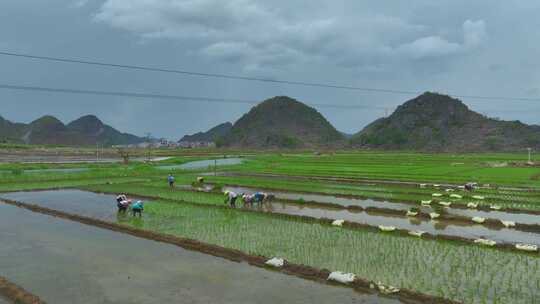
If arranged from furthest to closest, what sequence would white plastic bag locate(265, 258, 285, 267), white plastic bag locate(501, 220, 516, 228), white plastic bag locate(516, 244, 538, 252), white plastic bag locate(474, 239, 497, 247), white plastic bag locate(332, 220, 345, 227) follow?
1. white plastic bag locate(332, 220, 345, 227)
2. white plastic bag locate(501, 220, 516, 228)
3. white plastic bag locate(474, 239, 497, 247)
4. white plastic bag locate(516, 244, 538, 252)
5. white plastic bag locate(265, 258, 285, 267)

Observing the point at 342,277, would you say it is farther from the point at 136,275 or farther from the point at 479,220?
the point at 479,220

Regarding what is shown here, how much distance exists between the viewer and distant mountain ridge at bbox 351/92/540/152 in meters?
112

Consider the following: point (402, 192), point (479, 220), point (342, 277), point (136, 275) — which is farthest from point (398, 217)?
point (136, 275)

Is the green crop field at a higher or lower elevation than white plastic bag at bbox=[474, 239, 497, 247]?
lower

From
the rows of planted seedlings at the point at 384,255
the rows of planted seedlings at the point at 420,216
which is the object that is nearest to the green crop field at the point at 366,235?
the rows of planted seedlings at the point at 384,255

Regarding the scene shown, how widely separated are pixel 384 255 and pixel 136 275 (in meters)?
6.49

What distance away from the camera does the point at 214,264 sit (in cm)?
1066

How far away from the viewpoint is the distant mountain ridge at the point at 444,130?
11175cm

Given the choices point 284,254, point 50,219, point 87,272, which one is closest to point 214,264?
point 284,254

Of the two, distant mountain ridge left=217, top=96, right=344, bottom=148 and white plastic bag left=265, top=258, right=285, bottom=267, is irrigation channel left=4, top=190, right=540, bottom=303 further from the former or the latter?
distant mountain ridge left=217, top=96, right=344, bottom=148

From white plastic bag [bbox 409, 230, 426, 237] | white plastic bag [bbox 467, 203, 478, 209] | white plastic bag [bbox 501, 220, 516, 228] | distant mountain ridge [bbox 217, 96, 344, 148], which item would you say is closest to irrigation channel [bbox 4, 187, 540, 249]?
white plastic bag [bbox 501, 220, 516, 228]

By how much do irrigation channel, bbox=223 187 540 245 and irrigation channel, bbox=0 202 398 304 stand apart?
712cm

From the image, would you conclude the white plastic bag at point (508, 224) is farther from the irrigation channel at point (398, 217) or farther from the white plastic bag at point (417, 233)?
the white plastic bag at point (417, 233)

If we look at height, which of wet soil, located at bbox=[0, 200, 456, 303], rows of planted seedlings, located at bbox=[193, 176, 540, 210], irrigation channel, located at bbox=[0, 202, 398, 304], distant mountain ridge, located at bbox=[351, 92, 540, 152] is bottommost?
irrigation channel, located at bbox=[0, 202, 398, 304]
